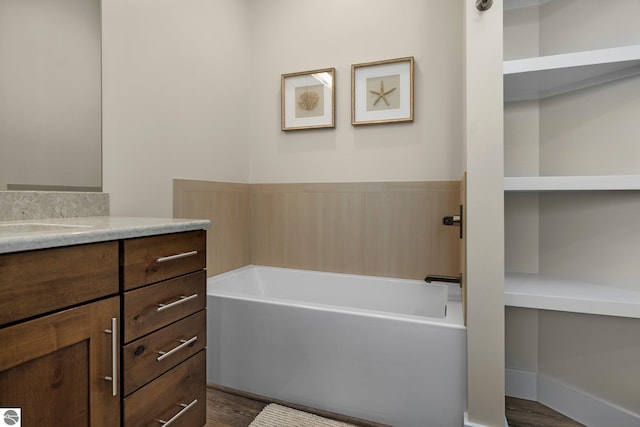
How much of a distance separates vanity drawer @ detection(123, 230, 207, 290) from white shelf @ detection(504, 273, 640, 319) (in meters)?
1.26

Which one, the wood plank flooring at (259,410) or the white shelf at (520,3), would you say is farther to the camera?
the white shelf at (520,3)

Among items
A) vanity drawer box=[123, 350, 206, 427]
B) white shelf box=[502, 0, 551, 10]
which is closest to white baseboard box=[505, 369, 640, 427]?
vanity drawer box=[123, 350, 206, 427]

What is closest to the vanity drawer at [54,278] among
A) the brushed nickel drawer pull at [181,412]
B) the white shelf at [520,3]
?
the brushed nickel drawer pull at [181,412]

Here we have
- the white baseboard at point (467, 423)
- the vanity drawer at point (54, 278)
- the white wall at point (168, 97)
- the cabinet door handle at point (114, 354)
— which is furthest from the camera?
the white wall at point (168, 97)

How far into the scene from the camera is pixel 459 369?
1.44 m

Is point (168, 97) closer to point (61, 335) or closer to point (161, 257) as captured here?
point (161, 257)

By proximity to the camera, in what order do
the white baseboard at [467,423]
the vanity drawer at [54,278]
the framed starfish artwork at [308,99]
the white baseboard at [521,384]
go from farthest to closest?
1. the framed starfish artwork at [308,99]
2. the white baseboard at [521,384]
3. the white baseboard at [467,423]
4. the vanity drawer at [54,278]

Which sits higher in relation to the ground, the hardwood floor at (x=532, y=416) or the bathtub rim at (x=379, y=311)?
the bathtub rim at (x=379, y=311)

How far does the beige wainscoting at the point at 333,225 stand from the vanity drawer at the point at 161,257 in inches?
32.5

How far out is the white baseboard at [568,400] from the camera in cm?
148

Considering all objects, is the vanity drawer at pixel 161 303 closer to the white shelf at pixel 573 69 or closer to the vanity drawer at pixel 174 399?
the vanity drawer at pixel 174 399

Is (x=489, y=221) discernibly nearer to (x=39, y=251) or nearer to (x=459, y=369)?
(x=459, y=369)

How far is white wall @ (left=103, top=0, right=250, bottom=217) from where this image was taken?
164 centimetres

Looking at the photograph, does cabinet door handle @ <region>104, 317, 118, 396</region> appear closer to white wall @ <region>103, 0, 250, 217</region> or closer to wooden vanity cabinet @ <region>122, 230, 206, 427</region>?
wooden vanity cabinet @ <region>122, 230, 206, 427</region>
